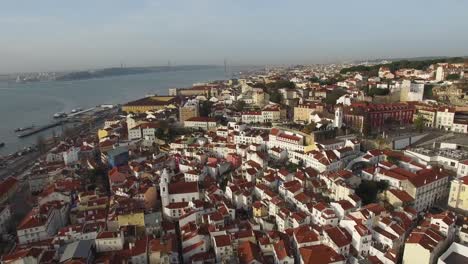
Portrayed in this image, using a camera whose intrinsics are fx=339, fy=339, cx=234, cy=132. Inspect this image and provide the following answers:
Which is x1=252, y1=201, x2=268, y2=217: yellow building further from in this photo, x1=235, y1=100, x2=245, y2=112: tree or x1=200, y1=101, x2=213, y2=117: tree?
x1=200, y1=101, x2=213, y2=117: tree

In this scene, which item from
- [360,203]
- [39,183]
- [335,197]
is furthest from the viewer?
[39,183]

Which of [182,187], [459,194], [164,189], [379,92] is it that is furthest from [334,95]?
[164,189]

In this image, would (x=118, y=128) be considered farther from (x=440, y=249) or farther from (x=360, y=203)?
(x=440, y=249)

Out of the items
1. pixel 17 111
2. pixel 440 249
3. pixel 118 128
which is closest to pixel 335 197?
pixel 440 249

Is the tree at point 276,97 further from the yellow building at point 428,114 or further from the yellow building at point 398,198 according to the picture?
the yellow building at point 398,198

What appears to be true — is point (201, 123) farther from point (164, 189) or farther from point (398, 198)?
point (398, 198)

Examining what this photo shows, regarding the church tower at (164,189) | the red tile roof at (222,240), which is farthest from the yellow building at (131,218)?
the red tile roof at (222,240)
